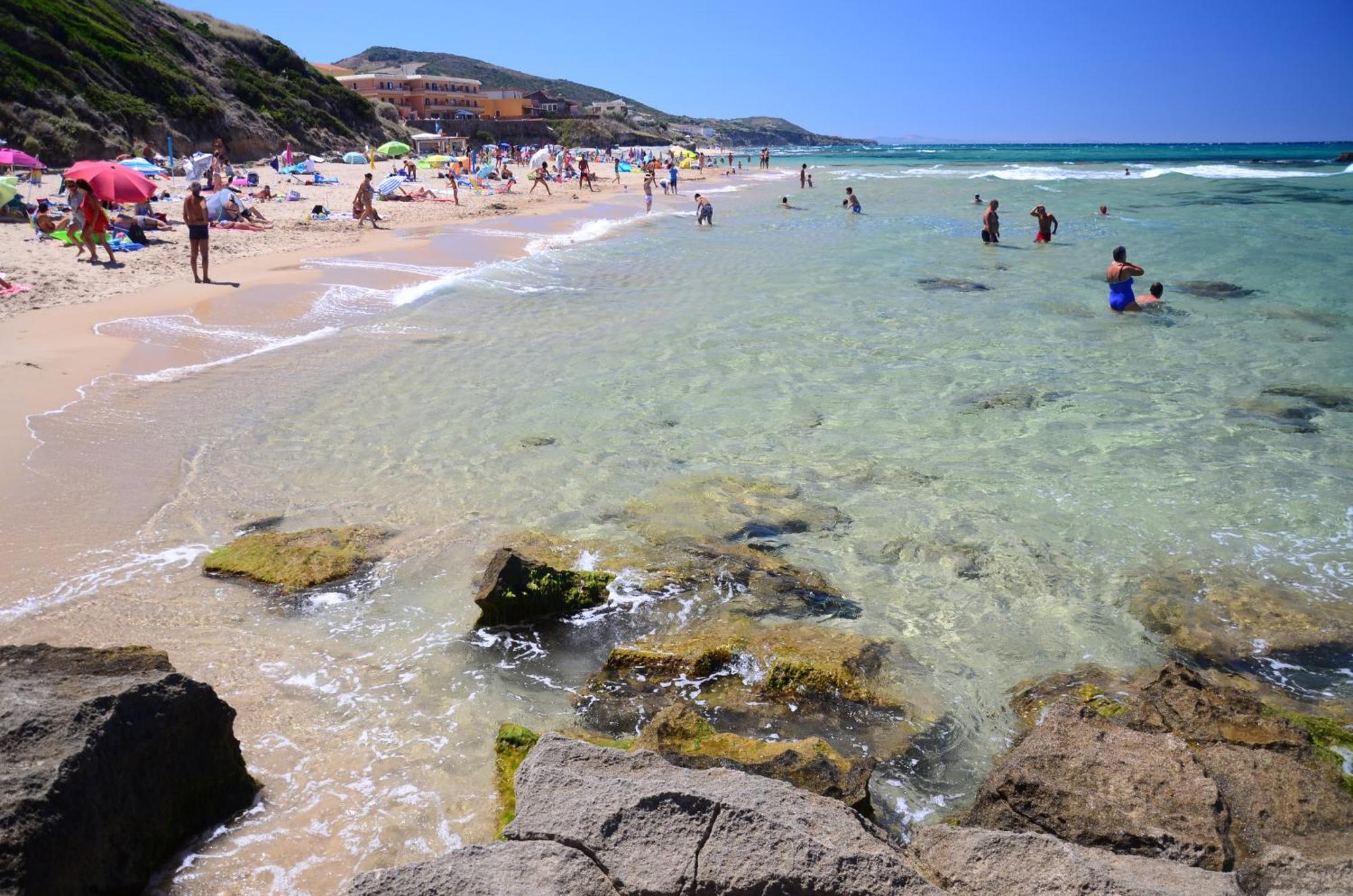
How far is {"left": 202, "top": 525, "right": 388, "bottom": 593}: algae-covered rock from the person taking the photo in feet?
18.3

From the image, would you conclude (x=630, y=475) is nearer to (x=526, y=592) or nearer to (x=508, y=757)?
(x=526, y=592)

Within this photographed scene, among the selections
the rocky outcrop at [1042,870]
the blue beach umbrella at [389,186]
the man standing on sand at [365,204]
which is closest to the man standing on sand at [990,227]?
the man standing on sand at [365,204]

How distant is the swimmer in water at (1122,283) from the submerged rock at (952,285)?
2.61 m

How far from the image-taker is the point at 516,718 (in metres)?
4.32

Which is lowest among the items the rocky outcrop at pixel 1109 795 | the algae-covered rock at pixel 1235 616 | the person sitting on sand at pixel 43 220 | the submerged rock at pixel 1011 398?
the algae-covered rock at pixel 1235 616

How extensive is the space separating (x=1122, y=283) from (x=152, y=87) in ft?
129

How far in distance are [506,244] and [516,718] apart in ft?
63.8

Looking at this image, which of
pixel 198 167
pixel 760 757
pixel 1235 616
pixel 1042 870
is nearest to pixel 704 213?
pixel 198 167

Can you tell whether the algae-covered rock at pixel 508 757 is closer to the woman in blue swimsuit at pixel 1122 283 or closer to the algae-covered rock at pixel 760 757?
the algae-covered rock at pixel 760 757

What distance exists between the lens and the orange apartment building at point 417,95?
87.1 metres

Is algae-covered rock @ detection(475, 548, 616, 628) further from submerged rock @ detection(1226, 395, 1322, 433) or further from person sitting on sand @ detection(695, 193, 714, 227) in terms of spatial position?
person sitting on sand @ detection(695, 193, 714, 227)

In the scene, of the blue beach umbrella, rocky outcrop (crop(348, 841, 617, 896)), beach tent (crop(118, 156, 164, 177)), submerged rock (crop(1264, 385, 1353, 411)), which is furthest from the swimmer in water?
beach tent (crop(118, 156, 164, 177))

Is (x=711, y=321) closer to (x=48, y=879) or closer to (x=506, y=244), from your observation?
(x=506, y=244)

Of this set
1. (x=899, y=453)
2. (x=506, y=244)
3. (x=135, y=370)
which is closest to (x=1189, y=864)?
(x=899, y=453)
